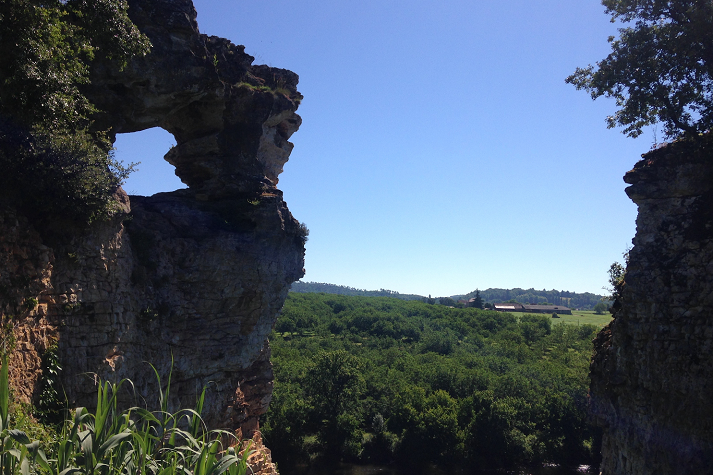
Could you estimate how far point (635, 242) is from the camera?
389 inches

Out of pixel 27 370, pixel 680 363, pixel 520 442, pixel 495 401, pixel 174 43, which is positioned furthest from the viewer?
pixel 495 401

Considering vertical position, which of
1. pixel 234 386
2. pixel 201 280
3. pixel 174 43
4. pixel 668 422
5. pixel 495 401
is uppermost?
pixel 174 43

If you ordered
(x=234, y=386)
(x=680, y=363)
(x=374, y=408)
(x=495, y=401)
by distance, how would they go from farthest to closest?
(x=374, y=408)
(x=495, y=401)
(x=234, y=386)
(x=680, y=363)

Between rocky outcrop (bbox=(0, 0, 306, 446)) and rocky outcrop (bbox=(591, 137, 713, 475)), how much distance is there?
995cm

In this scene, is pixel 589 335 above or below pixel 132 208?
below

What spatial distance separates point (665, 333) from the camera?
886 centimetres

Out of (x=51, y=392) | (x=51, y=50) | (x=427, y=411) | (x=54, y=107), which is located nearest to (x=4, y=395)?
(x=51, y=392)

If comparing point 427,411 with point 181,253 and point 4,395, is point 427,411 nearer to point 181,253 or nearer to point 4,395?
point 181,253

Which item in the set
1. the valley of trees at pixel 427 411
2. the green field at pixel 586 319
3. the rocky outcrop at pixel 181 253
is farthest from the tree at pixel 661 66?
the green field at pixel 586 319

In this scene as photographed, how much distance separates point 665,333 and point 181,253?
12120 millimetres

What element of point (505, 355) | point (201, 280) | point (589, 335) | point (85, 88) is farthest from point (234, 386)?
point (589, 335)

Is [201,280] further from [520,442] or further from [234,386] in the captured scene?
[520,442]

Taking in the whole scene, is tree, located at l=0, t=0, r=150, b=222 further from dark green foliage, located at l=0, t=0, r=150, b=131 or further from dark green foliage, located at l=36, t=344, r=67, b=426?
dark green foliage, located at l=36, t=344, r=67, b=426

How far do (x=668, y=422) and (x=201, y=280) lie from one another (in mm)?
11840
